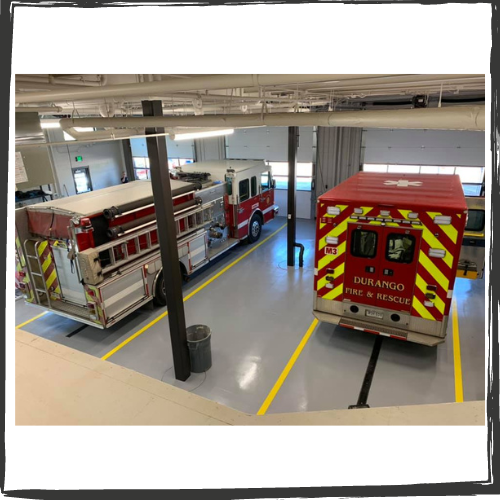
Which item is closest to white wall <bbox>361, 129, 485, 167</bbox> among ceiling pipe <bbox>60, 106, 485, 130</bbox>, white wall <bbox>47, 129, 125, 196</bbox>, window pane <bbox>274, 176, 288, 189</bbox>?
window pane <bbox>274, 176, 288, 189</bbox>

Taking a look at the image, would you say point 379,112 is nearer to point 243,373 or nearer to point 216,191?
point 243,373

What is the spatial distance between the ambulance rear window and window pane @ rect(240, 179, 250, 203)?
5.28m

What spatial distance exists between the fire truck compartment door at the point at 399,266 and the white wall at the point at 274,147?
367 inches

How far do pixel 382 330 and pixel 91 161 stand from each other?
1580 cm

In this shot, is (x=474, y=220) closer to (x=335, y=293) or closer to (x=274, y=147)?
(x=335, y=293)

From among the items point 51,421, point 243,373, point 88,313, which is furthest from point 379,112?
point 88,313

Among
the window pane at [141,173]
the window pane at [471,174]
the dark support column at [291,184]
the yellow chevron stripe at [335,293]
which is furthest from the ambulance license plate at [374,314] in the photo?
the window pane at [141,173]

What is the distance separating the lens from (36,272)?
7270 mm

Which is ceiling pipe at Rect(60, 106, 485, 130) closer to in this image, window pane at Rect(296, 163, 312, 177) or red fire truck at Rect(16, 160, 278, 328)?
red fire truck at Rect(16, 160, 278, 328)

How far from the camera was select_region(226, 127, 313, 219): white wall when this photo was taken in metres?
14.6

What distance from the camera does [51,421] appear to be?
1761mm

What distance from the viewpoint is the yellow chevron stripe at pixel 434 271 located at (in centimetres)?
561

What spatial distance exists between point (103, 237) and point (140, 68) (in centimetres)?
611

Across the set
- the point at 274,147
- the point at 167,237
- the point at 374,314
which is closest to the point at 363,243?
the point at 374,314
